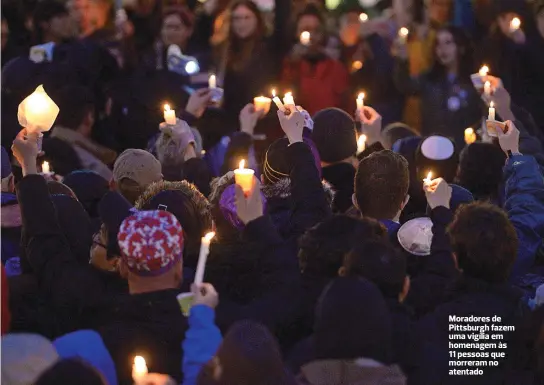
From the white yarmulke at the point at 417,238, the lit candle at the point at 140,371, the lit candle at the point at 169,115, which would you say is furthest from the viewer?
the lit candle at the point at 169,115

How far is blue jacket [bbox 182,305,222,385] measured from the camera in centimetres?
354

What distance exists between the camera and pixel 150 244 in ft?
12.8

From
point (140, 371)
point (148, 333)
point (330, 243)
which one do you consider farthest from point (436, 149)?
point (140, 371)

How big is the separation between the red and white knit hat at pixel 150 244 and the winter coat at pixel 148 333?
108mm

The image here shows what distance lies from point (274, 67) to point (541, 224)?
4.23m

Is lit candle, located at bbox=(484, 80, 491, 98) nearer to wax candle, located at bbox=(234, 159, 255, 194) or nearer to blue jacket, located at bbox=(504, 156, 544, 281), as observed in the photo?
blue jacket, located at bbox=(504, 156, 544, 281)

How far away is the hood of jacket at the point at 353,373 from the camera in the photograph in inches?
133

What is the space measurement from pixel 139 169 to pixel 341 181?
111 centimetres

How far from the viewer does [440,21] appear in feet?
33.0

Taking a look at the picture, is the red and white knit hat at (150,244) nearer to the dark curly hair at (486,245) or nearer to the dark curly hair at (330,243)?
the dark curly hair at (330,243)

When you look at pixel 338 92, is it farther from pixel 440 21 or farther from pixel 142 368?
pixel 142 368

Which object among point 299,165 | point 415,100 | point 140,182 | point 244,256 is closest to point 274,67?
point 415,100

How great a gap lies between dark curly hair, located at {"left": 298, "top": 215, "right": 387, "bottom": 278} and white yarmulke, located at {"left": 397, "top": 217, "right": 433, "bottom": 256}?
581 mm

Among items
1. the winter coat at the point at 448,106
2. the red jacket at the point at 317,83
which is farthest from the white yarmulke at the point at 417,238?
the red jacket at the point at 317,83
